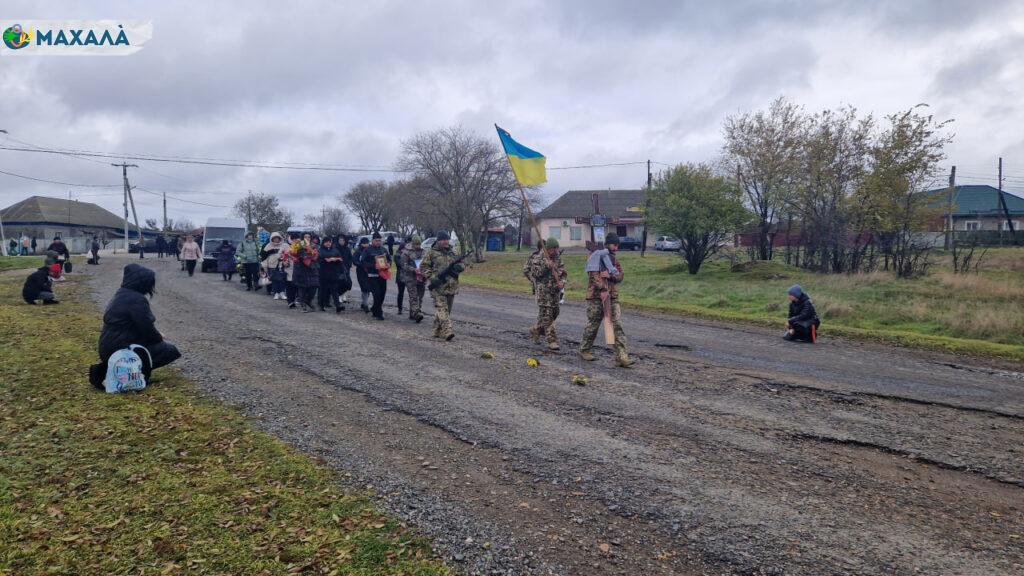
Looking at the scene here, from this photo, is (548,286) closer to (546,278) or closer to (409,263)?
(546,278)

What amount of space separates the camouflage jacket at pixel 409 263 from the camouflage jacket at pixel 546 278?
119 inches

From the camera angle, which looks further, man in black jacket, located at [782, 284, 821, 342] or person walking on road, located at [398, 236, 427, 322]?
person walking on road, located at [398, 236, 427, 322]

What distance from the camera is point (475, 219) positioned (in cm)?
3628

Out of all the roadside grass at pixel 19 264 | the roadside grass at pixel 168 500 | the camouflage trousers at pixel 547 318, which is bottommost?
the roadside grass at pixel 168 500

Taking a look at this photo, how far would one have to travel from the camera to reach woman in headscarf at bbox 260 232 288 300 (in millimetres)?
15695

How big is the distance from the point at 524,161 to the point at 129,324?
6.42 meters


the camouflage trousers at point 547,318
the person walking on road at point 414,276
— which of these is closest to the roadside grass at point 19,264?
the person walking on road at point 414,276

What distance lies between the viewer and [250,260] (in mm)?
17938

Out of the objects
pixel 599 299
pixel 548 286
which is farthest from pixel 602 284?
pixel 548 286

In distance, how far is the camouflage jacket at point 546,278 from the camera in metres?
10.1

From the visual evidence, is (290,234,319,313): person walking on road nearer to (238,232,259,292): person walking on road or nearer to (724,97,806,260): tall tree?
(238,232,259,292): person walking on road

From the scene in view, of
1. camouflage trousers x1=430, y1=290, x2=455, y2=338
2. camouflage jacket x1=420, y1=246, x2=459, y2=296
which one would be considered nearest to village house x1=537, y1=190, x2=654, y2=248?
camouflage jacket x1=420, y1=246, x2=459, y2=296

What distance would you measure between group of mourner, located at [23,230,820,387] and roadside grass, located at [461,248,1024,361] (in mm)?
2920

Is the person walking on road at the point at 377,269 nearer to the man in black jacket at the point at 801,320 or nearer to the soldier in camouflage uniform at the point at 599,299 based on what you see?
the soldier in camouflage uniform at the point at 599,299
